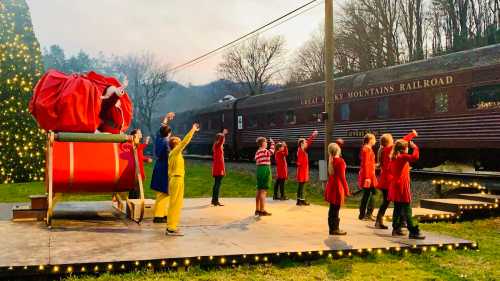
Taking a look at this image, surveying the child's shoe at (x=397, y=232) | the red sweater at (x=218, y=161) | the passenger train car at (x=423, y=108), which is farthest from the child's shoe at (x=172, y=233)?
the passenger train car at (x=423, y=108)

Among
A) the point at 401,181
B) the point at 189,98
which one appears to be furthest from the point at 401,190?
the point at 189,98

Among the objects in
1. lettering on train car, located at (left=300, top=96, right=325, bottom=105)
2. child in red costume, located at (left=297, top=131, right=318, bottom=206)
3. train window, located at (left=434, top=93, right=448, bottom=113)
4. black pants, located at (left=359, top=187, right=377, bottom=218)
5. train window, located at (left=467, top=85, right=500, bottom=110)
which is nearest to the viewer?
black pants, located at (left=359, top=187, right=377, bottom=218)

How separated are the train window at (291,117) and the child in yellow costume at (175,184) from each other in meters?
17.0

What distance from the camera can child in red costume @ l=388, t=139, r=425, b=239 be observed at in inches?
292

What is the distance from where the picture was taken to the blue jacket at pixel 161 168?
8109 millimetres

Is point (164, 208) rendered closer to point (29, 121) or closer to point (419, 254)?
point (419, 254)

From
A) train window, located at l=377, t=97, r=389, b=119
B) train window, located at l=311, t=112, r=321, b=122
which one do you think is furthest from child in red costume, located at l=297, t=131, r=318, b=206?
train window, located at l=311, t=112, r=321, b=122

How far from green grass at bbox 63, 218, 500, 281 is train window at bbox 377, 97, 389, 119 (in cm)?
1217

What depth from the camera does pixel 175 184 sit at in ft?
24.4

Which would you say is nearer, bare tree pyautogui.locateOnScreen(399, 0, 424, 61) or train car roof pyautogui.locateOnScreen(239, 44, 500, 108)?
train car roof pyautogui.locateOnScreen(239, 44, 500, 108)

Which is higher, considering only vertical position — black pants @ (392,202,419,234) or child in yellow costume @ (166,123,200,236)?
child in yellow costume @ (166,123,200,236)

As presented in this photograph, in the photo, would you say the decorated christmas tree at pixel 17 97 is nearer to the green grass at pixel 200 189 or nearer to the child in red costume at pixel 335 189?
the green grass at pixel 200 189

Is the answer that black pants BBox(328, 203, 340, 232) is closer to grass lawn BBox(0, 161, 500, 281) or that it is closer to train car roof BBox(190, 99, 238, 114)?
grass lawn BBox(0, 161, 500, 281)

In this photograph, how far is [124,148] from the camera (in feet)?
28.0
